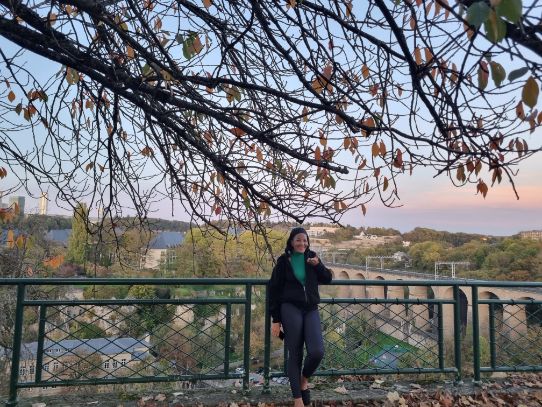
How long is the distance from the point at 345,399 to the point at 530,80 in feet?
9.15

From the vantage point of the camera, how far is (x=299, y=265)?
3.22 metres

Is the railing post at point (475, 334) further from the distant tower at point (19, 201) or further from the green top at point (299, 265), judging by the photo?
the distant tower at point (19, 201)

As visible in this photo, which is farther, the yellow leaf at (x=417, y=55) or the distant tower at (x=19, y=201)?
the distant tower at (x=19, y=201)

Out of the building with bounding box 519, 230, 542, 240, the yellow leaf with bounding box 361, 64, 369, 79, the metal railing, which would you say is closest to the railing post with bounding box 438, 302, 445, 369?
the metal railing

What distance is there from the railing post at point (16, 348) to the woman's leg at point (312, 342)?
2.18 m

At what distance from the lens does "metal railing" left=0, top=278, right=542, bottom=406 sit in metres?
3.24

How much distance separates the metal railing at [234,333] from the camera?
3.24 metres

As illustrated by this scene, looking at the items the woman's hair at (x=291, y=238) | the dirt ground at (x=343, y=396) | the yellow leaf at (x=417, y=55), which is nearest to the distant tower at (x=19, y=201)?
the dirt ground at (x=343, y=396)

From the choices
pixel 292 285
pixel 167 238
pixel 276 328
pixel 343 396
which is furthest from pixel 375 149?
pixel 167 238

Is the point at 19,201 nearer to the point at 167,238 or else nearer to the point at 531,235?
the point at 167,238

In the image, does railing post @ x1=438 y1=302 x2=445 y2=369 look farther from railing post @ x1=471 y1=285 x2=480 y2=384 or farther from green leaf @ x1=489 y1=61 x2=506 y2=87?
green leaf @ x1=489 y1=61 x2=506 y2=87

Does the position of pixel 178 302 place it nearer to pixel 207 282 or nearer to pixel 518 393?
pixel 207 282

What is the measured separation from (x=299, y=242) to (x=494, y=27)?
88.4 inches

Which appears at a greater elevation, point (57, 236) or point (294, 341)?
point (57, 236)
